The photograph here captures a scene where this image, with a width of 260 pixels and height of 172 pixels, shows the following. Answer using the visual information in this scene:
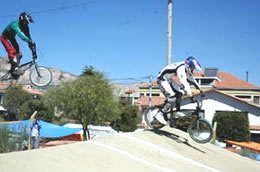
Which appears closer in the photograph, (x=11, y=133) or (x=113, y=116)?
(x=11, y=133)

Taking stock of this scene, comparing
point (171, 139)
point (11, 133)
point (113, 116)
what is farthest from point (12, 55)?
point (113, 116)

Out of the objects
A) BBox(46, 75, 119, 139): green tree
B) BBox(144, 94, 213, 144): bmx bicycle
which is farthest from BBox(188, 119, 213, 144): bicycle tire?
BBox(46, 75, 119, 139): green tree

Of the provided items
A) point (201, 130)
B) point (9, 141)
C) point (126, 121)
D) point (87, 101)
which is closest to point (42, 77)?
point (201, 130)

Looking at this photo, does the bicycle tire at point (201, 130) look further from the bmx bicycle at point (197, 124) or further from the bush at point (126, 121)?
the bush at point (126, 121)

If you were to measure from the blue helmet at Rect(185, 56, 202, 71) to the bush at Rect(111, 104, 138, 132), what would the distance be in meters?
25.3

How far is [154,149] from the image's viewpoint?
654 centimetres

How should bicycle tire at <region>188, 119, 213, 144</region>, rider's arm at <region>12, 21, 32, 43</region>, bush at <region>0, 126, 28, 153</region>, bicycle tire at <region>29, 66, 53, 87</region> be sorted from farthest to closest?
bush at <region>0, 126, 28, 153</region>
bicycle tire at <region>188, 119, 213, 144</region>
bicycle tire at <region>29, 66, 53, 87</region>
rider's arm at <region>12, 21, 32, 43</region>

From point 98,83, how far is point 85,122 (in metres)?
3.39

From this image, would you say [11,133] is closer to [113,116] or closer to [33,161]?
[33,161]

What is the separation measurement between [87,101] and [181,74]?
17.4 m

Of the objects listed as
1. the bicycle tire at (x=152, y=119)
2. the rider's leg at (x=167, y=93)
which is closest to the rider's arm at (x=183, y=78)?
the rider's leg at (x=167, y=93)

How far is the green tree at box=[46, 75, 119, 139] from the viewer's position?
24.2m

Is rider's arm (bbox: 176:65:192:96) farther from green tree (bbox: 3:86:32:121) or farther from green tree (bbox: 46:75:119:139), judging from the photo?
green tree (bbox: 3:86:32:121)

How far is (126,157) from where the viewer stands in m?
5.55
